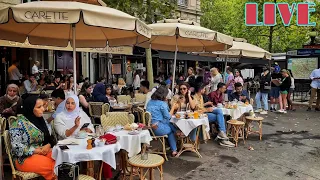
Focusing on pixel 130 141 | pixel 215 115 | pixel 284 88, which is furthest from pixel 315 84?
pixel 130 141

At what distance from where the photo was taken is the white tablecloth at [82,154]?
3.63 meters

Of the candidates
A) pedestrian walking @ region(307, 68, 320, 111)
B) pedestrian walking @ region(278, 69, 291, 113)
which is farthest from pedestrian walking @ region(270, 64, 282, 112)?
pedestrian walking @ region(307, 68, 320, 111)

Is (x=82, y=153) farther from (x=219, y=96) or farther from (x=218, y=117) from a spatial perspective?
(x=219, y=96)

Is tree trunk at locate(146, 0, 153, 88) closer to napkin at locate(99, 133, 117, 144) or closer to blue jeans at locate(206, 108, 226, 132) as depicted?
blue jeans at locate(206, 108, 226, 132)

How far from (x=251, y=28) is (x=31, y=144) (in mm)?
21877

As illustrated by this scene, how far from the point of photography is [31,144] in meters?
3.95

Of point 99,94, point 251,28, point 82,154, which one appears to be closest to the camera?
point 82,154

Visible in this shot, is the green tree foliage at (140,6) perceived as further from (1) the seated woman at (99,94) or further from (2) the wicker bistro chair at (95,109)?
(2) the wicker bistro chair at (95,109)

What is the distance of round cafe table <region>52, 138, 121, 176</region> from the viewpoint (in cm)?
364

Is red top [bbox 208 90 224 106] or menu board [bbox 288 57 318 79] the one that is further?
menu board [bbox 288 57 318 79]

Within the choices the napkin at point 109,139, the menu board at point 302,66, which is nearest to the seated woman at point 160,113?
the napkin at point 109,139

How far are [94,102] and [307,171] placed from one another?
5.09m

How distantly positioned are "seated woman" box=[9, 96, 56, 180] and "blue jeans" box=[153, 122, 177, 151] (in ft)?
7.88

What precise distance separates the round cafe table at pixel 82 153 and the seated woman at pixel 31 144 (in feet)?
0.70
